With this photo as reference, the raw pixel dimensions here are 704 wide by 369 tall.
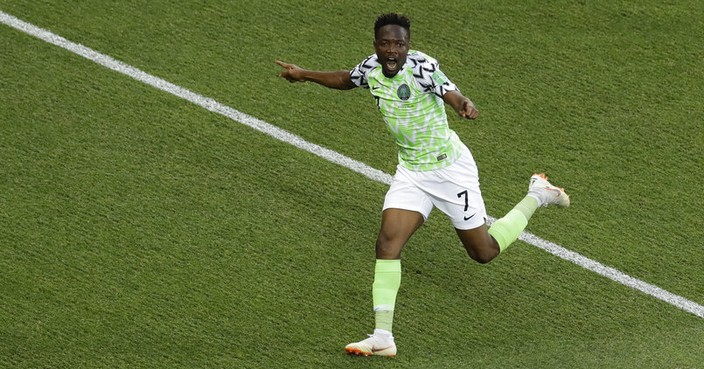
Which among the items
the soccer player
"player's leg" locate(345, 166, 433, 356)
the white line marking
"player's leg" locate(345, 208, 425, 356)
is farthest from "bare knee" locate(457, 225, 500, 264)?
the white line marking

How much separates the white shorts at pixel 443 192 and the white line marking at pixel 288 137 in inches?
43.3

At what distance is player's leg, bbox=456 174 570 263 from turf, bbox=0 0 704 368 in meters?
0.38

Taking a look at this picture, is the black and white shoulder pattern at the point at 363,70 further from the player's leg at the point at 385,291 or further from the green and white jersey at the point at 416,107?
the player's leg at the point at 385,291

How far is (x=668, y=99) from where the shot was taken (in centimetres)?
1045

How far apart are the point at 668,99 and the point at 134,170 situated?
4071 millimetres

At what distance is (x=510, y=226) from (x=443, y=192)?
603mm

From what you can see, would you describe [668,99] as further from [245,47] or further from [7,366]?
[7,366]

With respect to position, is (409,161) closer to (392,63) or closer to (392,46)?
(392,63)

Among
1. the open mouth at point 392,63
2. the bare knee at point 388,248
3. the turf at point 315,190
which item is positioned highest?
the open mouth at point 392,63

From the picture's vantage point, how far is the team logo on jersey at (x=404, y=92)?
26.2 ft

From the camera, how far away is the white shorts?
26.7 ft

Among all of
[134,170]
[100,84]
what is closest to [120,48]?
[100,84]

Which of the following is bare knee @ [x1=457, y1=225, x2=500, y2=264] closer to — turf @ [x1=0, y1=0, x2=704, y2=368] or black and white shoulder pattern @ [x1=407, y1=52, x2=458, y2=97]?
turf @ [x1=0, y1=0, x2=704, y2=368]

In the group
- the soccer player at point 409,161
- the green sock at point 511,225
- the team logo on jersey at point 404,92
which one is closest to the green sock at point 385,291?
the soccer player at point 409,161
